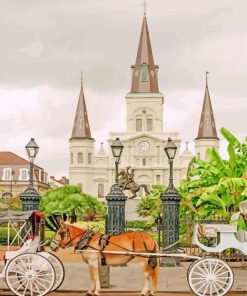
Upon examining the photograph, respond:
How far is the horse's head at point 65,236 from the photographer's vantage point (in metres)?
11.8

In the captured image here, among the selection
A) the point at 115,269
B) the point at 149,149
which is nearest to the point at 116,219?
the point at 115,269

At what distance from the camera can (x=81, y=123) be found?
112688 millimetres

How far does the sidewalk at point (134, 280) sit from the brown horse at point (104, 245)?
5.79ft

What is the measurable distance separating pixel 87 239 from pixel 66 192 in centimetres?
4782

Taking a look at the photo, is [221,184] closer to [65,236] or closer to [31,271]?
[65,236]

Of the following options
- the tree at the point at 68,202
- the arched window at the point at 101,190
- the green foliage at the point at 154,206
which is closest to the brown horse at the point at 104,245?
the green foliage at the point at 154,206

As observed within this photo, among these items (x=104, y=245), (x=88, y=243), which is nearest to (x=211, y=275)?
(x=104, y=245)

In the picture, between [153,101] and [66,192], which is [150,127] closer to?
[153,101]

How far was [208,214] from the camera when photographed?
83.7ft

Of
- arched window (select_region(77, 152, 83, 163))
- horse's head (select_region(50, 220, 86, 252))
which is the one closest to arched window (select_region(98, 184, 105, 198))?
arched window (select_region(77, 152, 83, 163))

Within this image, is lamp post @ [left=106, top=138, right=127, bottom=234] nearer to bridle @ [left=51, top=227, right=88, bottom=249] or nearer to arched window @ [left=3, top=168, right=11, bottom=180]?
bridle @ [left=51, top=227, right=88, bottom=249]

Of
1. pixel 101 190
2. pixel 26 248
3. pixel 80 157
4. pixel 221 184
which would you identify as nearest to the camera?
pixel 26 248

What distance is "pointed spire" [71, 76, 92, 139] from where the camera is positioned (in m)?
113

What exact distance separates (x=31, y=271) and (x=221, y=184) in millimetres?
11470
